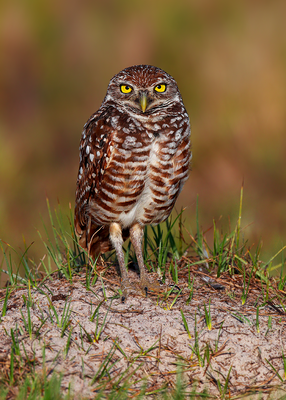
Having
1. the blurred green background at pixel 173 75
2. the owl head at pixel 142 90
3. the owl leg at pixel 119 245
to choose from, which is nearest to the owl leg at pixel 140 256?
the owl leg at pixel 119 245

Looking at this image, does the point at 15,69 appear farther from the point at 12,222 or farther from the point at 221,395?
the point at 221,395

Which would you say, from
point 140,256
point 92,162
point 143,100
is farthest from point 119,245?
point 143,100

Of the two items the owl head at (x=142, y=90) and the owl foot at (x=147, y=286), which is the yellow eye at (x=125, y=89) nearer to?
the owl head at (x=142, y=90)

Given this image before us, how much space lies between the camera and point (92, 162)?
153 inches

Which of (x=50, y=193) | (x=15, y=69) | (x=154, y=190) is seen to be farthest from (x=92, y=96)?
(x=154, y=190)

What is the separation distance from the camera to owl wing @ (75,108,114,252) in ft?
12.4

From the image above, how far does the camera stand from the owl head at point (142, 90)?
154 inches

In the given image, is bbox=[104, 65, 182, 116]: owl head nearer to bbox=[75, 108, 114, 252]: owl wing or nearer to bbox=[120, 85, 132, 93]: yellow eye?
bbox=[120, 85, 132, 93]: yellow eye

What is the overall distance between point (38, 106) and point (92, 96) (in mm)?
1084

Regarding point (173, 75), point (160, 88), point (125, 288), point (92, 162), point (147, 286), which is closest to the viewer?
point (125, 288)

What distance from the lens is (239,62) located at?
32.0 feet

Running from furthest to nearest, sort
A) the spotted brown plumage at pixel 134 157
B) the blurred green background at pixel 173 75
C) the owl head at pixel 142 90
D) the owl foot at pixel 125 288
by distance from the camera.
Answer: the blurred green background at pixel 173 75, the owl head at pixel 142 90, the spotted brown plumage at pixel 134 157, the owl foot at pixel 125 288

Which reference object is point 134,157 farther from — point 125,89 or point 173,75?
point 173,75

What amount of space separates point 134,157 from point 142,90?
0.54 meters
